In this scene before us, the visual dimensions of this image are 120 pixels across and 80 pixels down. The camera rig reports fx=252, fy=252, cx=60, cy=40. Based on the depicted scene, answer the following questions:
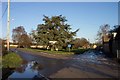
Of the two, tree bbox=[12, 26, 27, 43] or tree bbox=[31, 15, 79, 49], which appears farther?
tree bbox=[12, 26, 27, 43]

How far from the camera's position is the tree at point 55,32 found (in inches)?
3017

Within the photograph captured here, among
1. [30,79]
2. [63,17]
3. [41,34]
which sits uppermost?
[63,17]

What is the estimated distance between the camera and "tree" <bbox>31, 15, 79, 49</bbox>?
7662cm

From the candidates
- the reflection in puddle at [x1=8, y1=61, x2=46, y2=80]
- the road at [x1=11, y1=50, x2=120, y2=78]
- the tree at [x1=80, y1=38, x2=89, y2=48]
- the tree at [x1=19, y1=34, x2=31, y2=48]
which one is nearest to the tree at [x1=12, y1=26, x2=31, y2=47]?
the tree at [x1=19, y1=34, x2=31, y2=48]

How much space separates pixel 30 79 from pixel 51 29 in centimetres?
6420

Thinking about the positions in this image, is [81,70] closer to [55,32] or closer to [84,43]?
[55,32]

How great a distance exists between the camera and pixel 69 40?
257ft

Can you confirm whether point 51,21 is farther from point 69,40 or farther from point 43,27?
point 69,40

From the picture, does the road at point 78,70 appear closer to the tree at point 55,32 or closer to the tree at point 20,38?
the tree at point 55,32

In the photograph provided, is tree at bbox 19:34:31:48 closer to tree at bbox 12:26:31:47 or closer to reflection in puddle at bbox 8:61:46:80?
tree at bbox 12:26:31:47

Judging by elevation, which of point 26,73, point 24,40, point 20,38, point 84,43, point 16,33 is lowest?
point 26,73

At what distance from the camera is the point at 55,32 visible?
7631 cm

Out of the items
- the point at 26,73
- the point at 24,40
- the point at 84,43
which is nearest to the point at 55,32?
the point at 24,40

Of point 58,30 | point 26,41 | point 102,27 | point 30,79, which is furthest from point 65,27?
point 30,79
